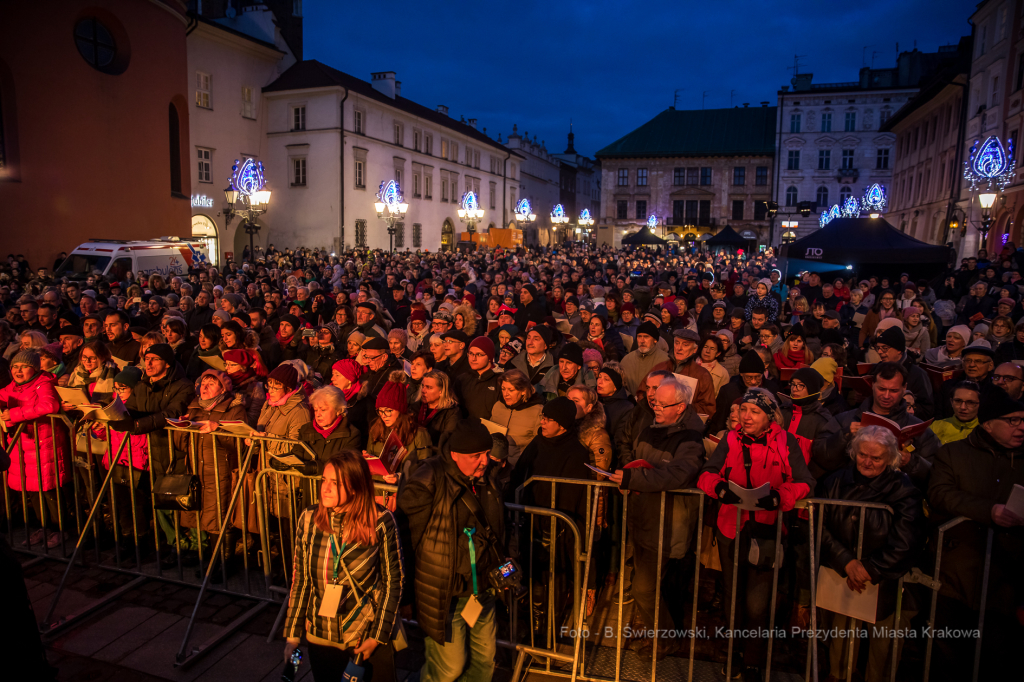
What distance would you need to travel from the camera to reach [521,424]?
495cm

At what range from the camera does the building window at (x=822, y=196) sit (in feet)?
185

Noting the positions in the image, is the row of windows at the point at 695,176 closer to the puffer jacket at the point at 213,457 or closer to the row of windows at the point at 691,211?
the row of windows at the point at 691,211

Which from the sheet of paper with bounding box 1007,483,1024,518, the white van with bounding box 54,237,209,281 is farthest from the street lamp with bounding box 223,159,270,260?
the sheet of paper with bounding box 1007,483,1024,518

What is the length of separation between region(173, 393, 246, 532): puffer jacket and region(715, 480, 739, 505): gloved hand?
3.49 metres

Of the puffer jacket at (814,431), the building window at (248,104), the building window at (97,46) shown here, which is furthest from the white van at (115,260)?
the building window at (248,104)

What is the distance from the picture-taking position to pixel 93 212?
1998cm

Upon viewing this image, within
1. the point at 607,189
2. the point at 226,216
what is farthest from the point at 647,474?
the point at 607,189

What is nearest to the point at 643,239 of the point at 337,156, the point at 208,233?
the point at 337,156

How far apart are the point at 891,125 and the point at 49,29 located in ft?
150

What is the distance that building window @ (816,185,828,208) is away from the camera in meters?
56.5

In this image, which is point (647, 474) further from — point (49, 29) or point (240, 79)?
point (240, 79)

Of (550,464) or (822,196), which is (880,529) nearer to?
(550,464)

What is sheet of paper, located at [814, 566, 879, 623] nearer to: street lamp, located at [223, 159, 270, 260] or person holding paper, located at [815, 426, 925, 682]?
person holding paper, located at [815, 426, 925, 682]

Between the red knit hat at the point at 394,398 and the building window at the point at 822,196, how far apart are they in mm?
60903
